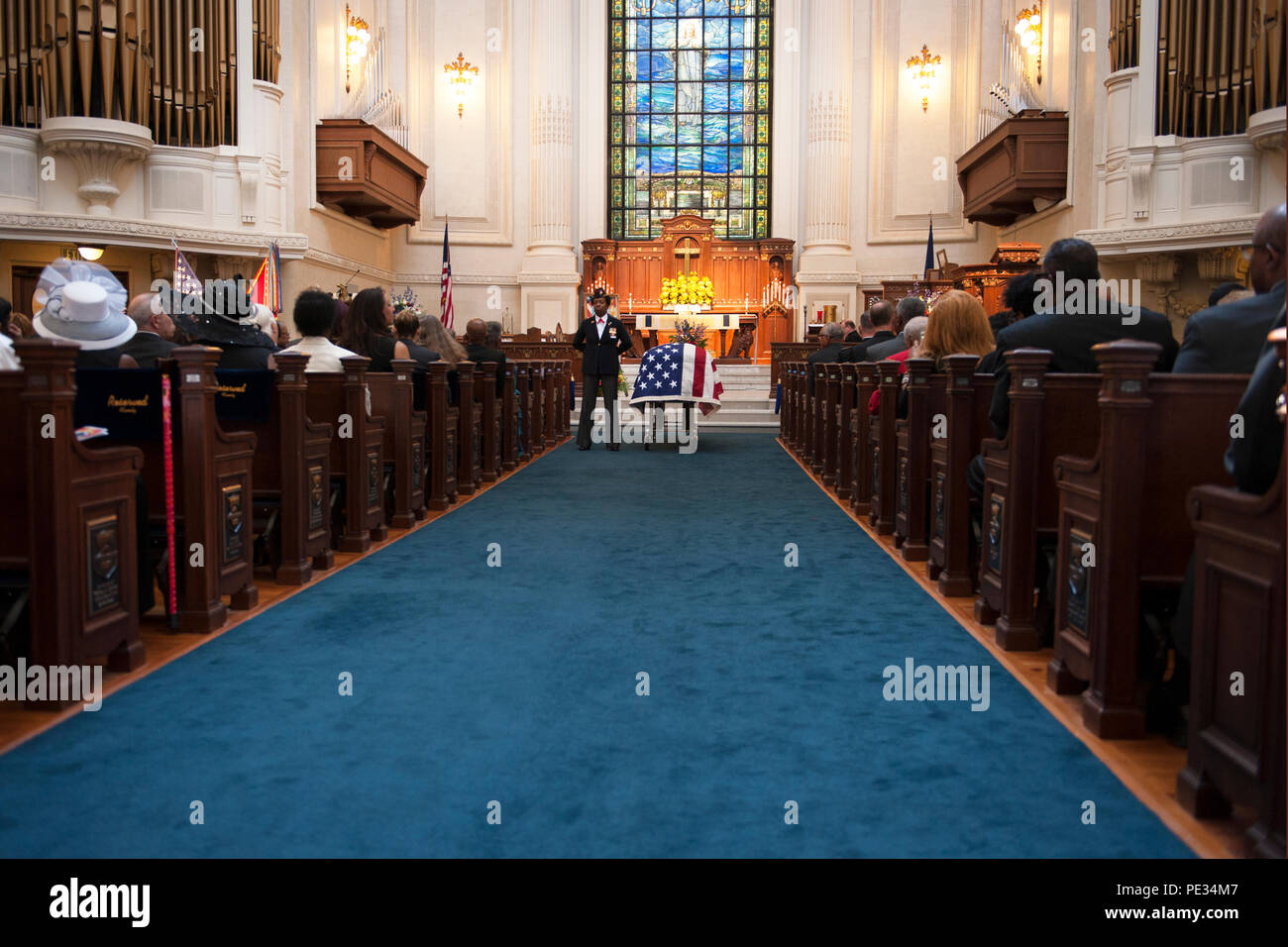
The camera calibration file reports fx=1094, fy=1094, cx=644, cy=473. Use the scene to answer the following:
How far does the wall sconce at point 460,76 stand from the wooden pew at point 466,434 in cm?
1117

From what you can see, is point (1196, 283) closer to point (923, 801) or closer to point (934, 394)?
point (934, 394)

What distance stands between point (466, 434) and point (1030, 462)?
455 centimetres

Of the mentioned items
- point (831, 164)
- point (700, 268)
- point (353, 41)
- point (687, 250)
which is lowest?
point (700, 268)

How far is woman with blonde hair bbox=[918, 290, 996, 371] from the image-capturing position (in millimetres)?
4742

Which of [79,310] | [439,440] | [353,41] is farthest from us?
[353,41]

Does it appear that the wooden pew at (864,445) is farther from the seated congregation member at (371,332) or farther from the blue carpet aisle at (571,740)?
the seated congregation member at (371,332)

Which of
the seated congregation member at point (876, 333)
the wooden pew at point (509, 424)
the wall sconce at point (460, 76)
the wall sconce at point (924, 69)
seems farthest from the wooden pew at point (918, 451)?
the wall sconce at point (460, 76)

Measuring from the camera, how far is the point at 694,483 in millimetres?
7812

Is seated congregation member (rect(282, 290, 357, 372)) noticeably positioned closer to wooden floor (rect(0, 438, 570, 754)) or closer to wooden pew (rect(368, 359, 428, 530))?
wooden pew (rect(368, 359, 428, 530))

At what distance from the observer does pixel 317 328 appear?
16.8 ft

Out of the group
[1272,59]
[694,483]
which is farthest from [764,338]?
[694,483]

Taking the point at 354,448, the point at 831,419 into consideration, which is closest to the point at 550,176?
the point at 831,419

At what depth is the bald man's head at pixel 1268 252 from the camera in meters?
2.40

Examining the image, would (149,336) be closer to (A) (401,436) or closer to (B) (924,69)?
(A) (401,436)
